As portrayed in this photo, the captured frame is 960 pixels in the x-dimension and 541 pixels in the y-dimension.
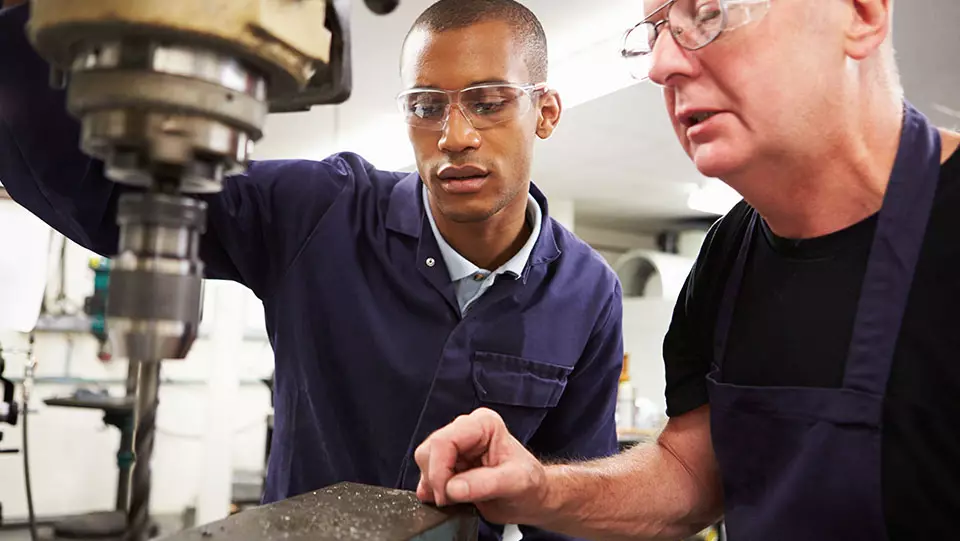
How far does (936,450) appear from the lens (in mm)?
840

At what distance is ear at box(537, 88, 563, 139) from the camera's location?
1.53 metres

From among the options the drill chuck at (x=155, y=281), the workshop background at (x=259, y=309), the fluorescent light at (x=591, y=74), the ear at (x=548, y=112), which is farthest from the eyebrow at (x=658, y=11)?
the fluorescent light at (x=591, y=74)

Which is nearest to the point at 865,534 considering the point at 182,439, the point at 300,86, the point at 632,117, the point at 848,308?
the point at 848,308

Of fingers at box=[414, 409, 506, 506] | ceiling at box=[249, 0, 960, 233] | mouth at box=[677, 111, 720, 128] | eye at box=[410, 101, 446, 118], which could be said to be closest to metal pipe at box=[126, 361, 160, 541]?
fingers at box=[414, 409, 506, 506]

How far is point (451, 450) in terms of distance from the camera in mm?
961

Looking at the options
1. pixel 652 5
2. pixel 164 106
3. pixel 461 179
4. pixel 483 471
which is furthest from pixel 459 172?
pixel 164 106

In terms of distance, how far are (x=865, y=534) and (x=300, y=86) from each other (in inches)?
32.6

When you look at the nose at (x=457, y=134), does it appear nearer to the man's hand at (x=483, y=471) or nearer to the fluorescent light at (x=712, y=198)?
the man's hand at (x=483, y=471)

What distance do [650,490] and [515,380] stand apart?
31cm

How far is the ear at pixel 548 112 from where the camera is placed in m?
1.53

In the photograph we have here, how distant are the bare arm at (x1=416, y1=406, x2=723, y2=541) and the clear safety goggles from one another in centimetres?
59

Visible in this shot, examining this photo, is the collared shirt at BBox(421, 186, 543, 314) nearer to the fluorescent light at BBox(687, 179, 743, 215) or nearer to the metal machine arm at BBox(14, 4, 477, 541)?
the metal machine arm at BBox(14, 4, 477, 541)

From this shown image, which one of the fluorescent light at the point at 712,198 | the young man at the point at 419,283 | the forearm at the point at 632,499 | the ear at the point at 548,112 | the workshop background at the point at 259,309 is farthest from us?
the fluorescent light at the point at 712,198

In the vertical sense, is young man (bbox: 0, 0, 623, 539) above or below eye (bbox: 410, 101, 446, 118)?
below
